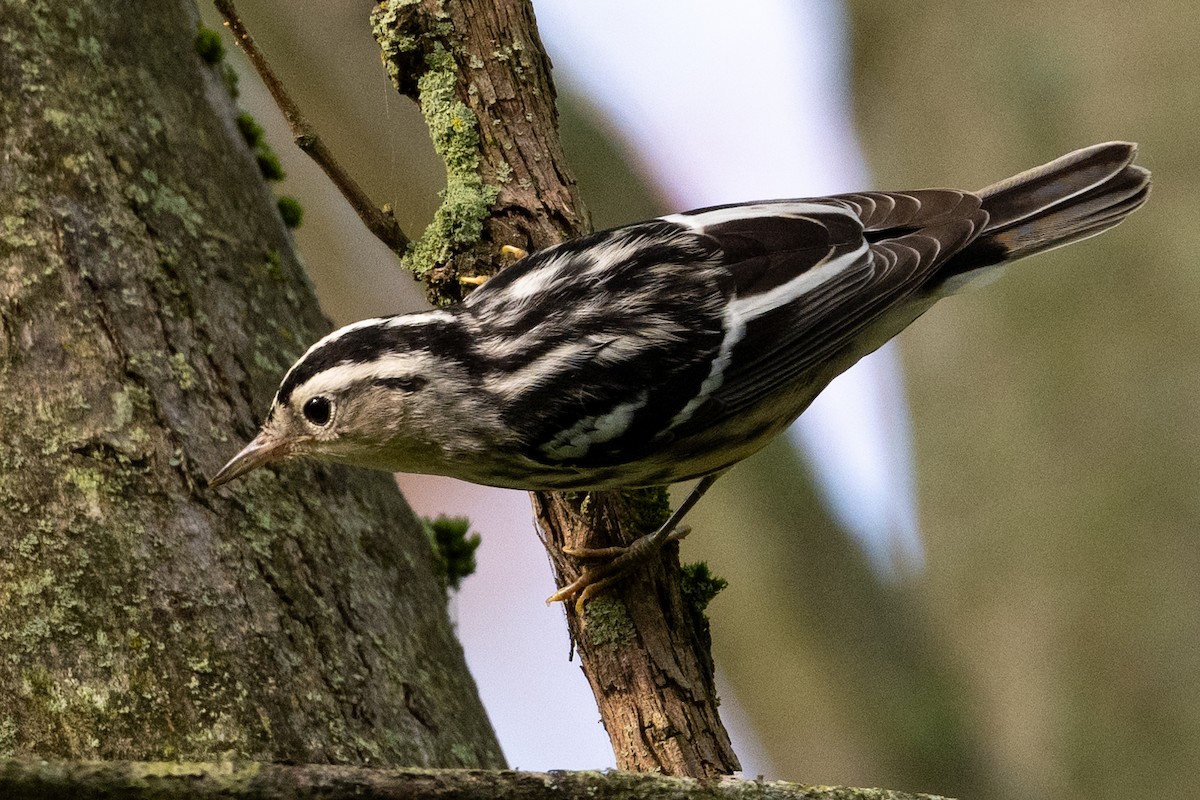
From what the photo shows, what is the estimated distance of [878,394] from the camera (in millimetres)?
6004

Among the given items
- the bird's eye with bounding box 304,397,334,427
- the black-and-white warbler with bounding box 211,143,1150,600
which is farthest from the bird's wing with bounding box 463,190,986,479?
the bird's eye with bounding box 304,397,334,427

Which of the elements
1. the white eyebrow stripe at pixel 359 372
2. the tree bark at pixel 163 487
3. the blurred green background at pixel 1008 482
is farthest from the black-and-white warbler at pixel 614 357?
the blurred green background at pixel 1008 482

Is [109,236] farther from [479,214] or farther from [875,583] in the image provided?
[875,583]

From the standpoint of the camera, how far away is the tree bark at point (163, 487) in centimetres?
232

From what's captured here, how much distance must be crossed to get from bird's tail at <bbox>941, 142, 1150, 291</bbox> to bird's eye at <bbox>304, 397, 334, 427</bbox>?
1774mm

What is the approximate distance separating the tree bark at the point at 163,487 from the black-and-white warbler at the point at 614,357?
0.53 ft

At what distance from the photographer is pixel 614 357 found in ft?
9.41

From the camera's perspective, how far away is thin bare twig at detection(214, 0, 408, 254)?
2.92 metres

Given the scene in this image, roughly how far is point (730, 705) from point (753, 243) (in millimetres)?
3160

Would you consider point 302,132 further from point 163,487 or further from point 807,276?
point 807,276

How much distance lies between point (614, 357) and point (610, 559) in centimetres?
49

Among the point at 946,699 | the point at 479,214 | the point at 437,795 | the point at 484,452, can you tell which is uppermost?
the point at 479,214

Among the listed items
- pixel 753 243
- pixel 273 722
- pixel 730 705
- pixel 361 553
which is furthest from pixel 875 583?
pixel 273 722

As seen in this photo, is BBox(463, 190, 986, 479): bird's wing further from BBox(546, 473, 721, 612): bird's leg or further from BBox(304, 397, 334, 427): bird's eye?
BBox(304, 397, 334, 427): bird's eye
